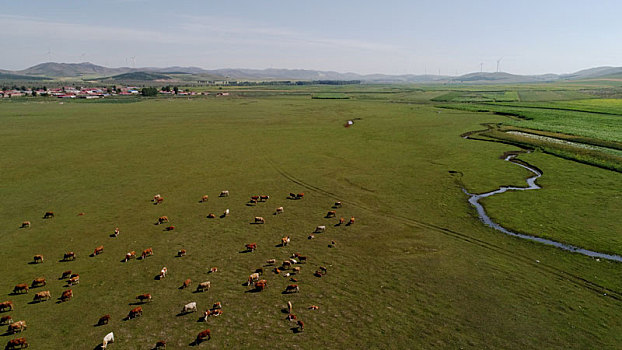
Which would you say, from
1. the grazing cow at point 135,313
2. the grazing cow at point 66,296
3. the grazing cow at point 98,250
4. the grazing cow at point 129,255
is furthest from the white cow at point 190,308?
the grazing cow at point 98,250

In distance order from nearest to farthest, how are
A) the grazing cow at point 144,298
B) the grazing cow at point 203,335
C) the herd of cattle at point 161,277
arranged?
the grazing cow at point 203,335 → the herd of cattle at point 161,277 → the grazing cow at point 144,298

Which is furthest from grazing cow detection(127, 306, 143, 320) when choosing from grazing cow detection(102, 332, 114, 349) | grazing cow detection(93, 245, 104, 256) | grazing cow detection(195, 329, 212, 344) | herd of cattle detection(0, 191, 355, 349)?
grazing cow detection(93, 245, 104, 256)

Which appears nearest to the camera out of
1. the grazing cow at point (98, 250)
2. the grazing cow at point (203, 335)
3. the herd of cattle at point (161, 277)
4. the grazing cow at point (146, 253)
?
the grazing cow at point (203, 335)

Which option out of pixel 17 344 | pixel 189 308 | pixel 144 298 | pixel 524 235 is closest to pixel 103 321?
pixel 144 298

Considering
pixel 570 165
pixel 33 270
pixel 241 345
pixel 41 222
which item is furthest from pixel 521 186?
pixel 41 222

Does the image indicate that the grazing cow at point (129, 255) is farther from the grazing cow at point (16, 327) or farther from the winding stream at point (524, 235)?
the winding stream at point (524, 235)

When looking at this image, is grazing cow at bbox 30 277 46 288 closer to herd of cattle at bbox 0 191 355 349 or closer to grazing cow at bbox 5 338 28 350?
herd of cattle at bbox 0 191 355 349

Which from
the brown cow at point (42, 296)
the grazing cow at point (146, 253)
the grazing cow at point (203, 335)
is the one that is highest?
the grazing cow at point (146, 253)
